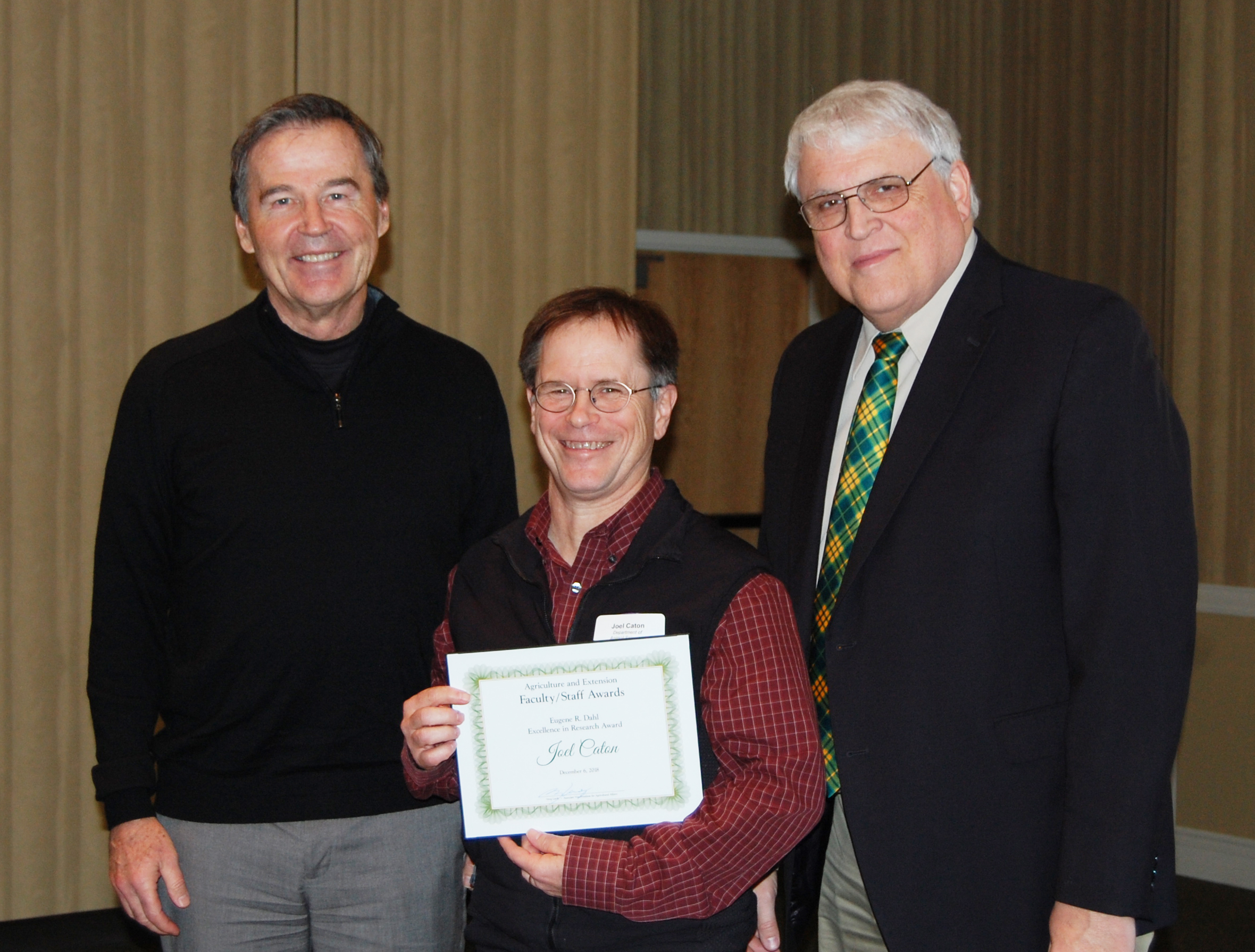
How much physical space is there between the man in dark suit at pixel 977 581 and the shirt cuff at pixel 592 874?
0.43 m

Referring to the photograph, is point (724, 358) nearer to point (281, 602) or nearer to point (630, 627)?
point (281, 602)

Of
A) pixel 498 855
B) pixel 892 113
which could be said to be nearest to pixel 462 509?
pixel 498 855

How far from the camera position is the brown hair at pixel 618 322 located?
6.08ft

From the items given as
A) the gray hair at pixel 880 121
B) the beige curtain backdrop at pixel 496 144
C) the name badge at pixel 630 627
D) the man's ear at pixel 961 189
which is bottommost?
the name badge at pixel 630 627

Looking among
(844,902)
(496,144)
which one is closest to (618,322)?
(844,902)

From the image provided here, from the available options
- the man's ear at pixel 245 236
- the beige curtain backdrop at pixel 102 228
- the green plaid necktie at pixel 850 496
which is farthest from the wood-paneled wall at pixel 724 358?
the green plaid necktie at pixel 850 496

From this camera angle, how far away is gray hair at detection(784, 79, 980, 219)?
6.28ft

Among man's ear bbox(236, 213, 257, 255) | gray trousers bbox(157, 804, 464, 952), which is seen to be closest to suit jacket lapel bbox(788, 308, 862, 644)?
gray trousers bbox(157, 804, 464, 952)

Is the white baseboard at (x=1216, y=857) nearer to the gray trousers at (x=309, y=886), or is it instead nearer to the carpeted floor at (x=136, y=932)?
the carpeted floor at (x=136, y=932)

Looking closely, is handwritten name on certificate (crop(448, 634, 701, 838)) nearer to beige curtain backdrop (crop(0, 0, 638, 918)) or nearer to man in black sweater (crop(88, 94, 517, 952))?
man in black sweater (crop(88, 94, 517, 952))

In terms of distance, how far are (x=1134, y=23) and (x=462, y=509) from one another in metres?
5.83

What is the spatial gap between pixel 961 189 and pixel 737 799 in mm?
1072

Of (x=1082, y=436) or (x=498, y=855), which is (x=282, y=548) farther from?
(x=1082, y=436)

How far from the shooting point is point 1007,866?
182cm
